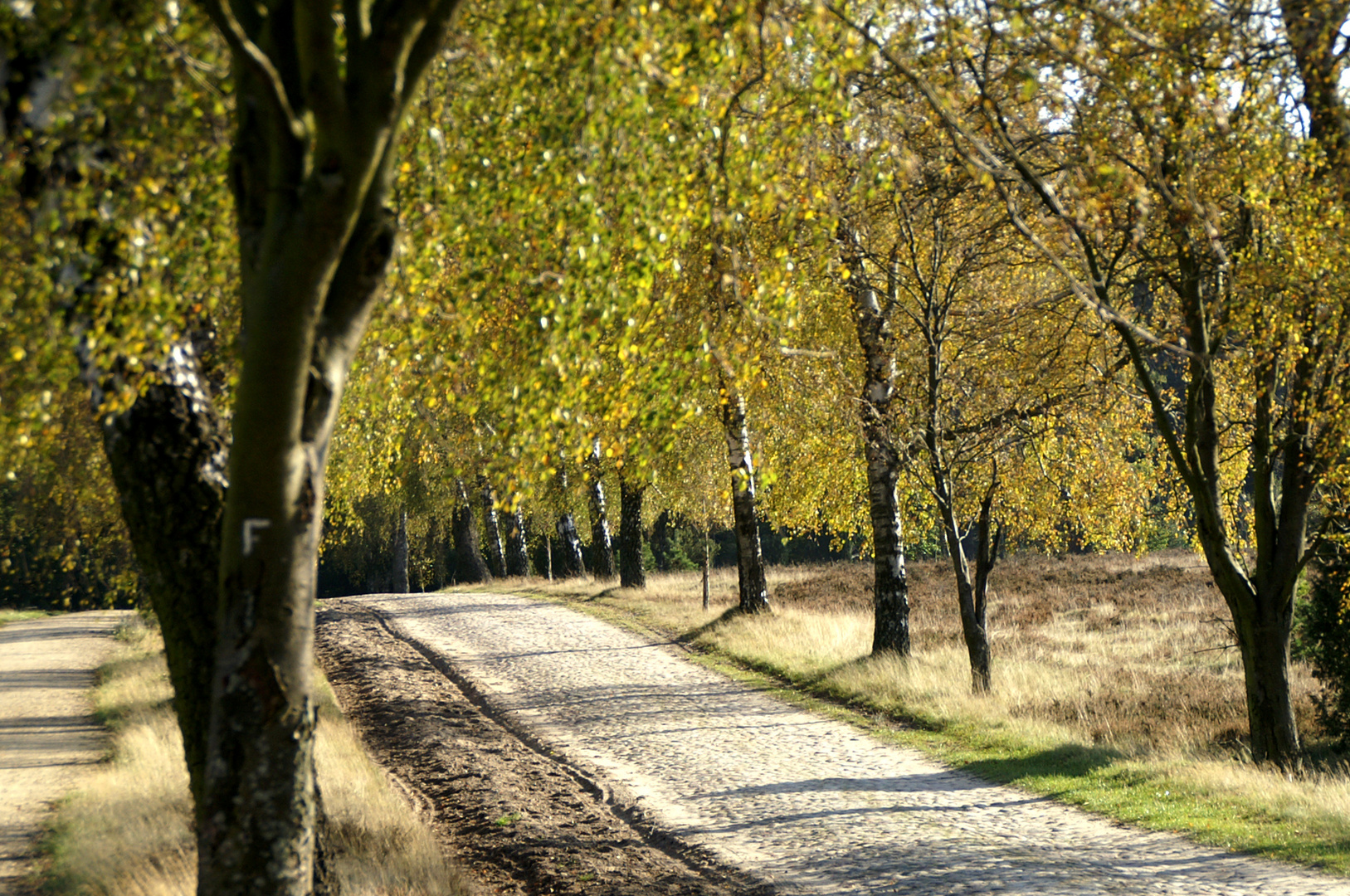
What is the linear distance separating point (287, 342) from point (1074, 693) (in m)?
13.3

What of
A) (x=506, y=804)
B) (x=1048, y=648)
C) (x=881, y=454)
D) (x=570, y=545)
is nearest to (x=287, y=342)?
(x=506, y=804)

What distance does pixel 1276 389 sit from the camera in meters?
10.8

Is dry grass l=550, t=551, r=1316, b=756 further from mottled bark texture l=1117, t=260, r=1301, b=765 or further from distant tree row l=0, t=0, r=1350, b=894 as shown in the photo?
distant tree row l=0, t=0, r=1350, b=894

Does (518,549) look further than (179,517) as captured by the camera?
Yes

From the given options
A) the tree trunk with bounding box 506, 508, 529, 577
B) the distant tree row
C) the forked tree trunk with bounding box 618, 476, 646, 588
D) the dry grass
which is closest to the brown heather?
the dry grass

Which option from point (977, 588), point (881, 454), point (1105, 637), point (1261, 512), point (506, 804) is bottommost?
point (1105, 637)

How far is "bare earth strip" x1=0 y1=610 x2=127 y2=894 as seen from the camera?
909cm

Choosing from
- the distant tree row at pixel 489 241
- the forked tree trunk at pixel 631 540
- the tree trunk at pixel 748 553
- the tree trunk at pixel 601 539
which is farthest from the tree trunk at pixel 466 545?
the distant tree row at pixel 489 241

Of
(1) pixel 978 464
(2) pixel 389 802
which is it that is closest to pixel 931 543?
(1) pixel 978 464

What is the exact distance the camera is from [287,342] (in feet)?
12.8

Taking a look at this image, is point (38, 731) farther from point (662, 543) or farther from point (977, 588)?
point (662, 543)

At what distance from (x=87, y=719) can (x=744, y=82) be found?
43.1 feet

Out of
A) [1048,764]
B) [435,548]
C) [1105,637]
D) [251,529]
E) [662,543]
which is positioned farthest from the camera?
[662,543]

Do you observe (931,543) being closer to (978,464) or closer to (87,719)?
(978,464)
